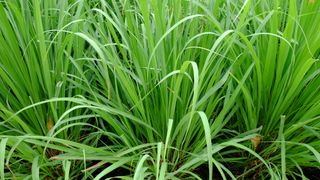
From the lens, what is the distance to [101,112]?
91cm

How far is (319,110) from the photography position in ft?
3.06

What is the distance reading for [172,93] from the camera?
3.05ft

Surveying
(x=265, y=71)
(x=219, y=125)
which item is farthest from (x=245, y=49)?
(x=219, y=125)

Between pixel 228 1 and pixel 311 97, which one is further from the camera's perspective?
pixel 228 1

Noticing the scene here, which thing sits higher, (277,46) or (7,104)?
(277,46)

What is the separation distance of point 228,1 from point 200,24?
104 mm

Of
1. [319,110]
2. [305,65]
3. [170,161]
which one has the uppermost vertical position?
[305,65]

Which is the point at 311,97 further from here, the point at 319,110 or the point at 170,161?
the point at 170,161

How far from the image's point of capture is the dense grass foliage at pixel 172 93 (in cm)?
93

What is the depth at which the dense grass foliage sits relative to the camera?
0.93 metres

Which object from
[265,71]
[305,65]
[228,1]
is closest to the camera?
[305,65]

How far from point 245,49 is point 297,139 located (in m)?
0.23

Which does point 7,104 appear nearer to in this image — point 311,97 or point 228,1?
point 228,1

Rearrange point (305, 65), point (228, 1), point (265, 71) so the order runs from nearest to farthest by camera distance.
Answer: point (305, 65) < point (265, 71) < point (228, 1)
